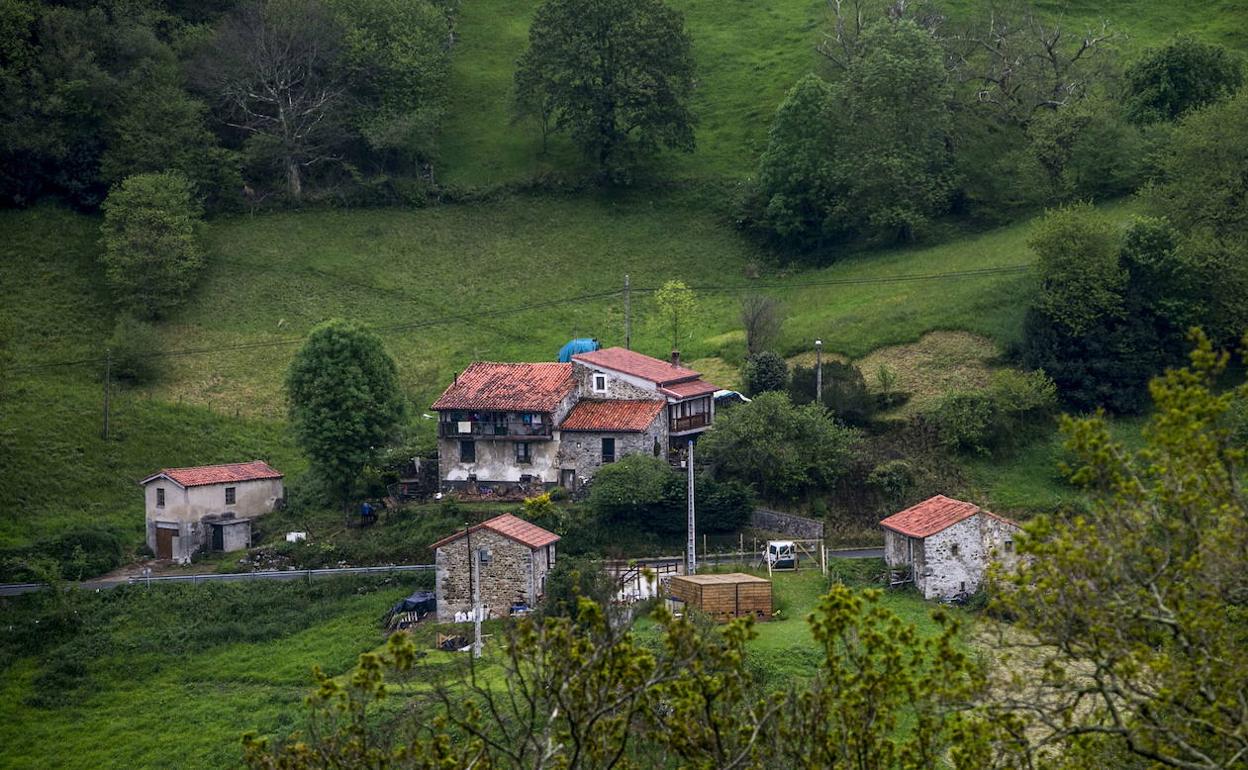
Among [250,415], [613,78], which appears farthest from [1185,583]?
[613,78]

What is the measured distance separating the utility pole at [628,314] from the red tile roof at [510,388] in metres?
9.26

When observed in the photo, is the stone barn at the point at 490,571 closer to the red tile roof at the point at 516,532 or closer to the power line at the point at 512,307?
the red tile roof at the point at 516,532

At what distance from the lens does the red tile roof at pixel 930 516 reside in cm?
4828

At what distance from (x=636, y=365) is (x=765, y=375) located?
5.49 metres

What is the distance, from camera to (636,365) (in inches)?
2408

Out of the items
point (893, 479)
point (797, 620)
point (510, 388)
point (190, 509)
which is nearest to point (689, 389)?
point (510, 388)

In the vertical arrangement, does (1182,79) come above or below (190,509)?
above

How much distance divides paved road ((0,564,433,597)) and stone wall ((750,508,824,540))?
12.1 meters

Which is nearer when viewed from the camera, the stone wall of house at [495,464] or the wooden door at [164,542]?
the wooden door at [164,542]

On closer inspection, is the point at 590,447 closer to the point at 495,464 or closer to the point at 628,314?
the point at 495,464

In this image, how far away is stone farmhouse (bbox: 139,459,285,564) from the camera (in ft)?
187

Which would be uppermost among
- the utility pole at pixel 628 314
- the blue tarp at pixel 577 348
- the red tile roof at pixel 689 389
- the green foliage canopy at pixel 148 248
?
the green foliage canopy at pixel 148 248

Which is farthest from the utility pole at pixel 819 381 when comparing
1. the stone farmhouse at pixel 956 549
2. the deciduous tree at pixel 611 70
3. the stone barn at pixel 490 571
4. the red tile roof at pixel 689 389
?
the deciduous tree at pixel 611 70

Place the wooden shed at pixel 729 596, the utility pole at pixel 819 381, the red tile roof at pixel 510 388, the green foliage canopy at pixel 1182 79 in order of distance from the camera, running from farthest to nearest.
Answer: the green foliage canopy at pixel 1182 79
the utility pole at pixel 819 381
the red tile roof at pixel 510 388
the wooden shed at pixel 729 596
